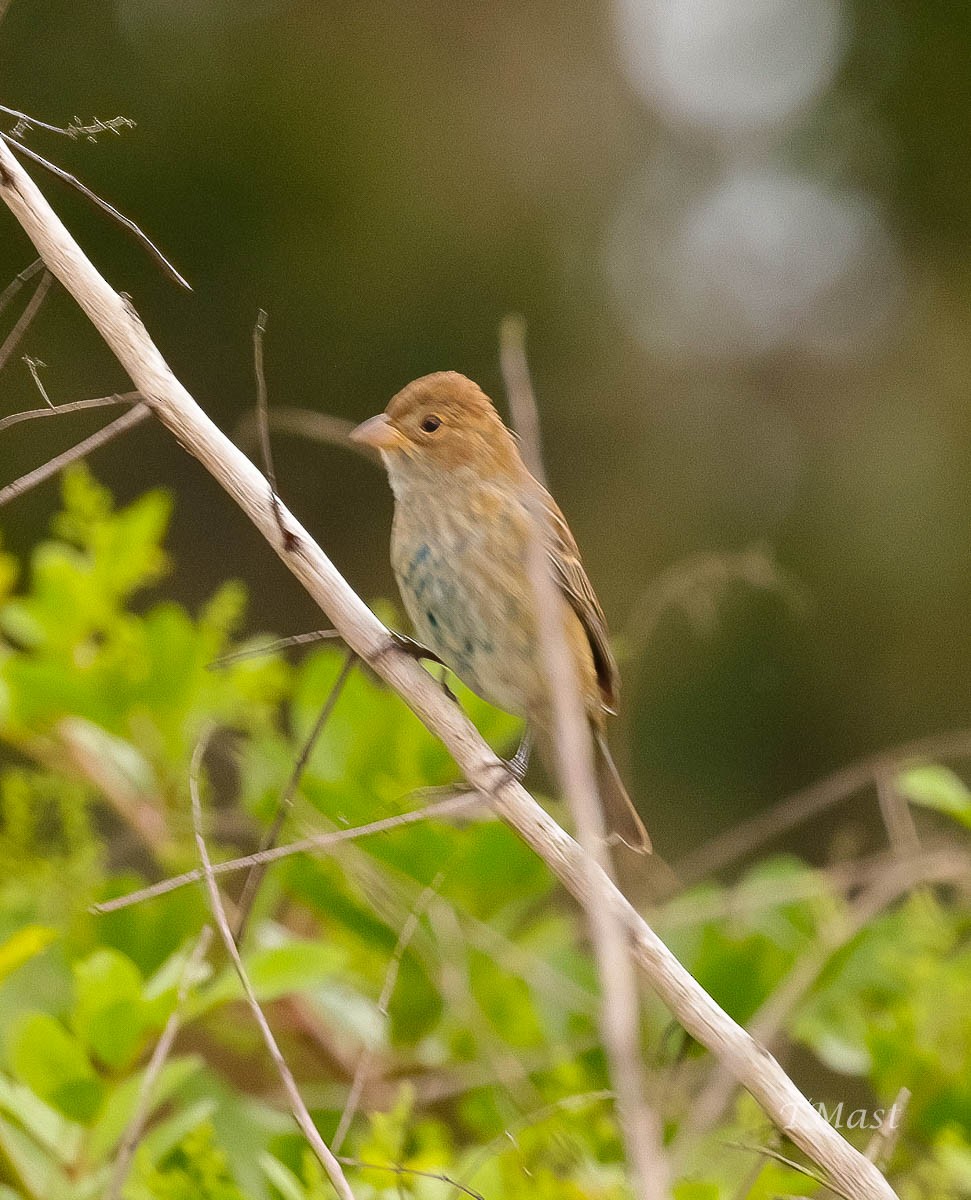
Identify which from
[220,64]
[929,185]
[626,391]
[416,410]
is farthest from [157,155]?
[416,410]

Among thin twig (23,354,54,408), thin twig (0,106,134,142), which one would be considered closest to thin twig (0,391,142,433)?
thin twig (23,354,54,408)

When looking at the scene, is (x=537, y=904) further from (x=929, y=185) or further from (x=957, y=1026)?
(x=929, y=185)

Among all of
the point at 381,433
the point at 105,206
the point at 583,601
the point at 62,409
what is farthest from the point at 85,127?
the point at 583,601

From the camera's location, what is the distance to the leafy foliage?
1.77 metres

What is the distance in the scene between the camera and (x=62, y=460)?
130 cm

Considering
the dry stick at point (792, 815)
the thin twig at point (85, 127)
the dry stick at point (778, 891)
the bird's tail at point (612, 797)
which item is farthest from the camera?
the bird's tail at point (612, 797)

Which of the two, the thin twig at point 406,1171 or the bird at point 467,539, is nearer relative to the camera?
the thin twig at point 406,1171

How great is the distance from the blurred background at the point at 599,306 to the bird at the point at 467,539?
3545mm

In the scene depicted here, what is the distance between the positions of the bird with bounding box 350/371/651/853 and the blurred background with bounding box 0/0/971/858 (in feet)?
11.6

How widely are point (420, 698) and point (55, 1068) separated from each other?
0.60m

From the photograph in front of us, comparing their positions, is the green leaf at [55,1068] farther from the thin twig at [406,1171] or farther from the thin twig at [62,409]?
the thin twig at [62,409]

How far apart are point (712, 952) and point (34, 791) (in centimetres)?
113

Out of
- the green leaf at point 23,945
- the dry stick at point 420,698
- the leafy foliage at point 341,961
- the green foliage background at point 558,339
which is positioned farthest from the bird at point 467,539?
the green foliage background at point 558,339

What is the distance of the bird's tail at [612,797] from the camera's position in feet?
9.85
